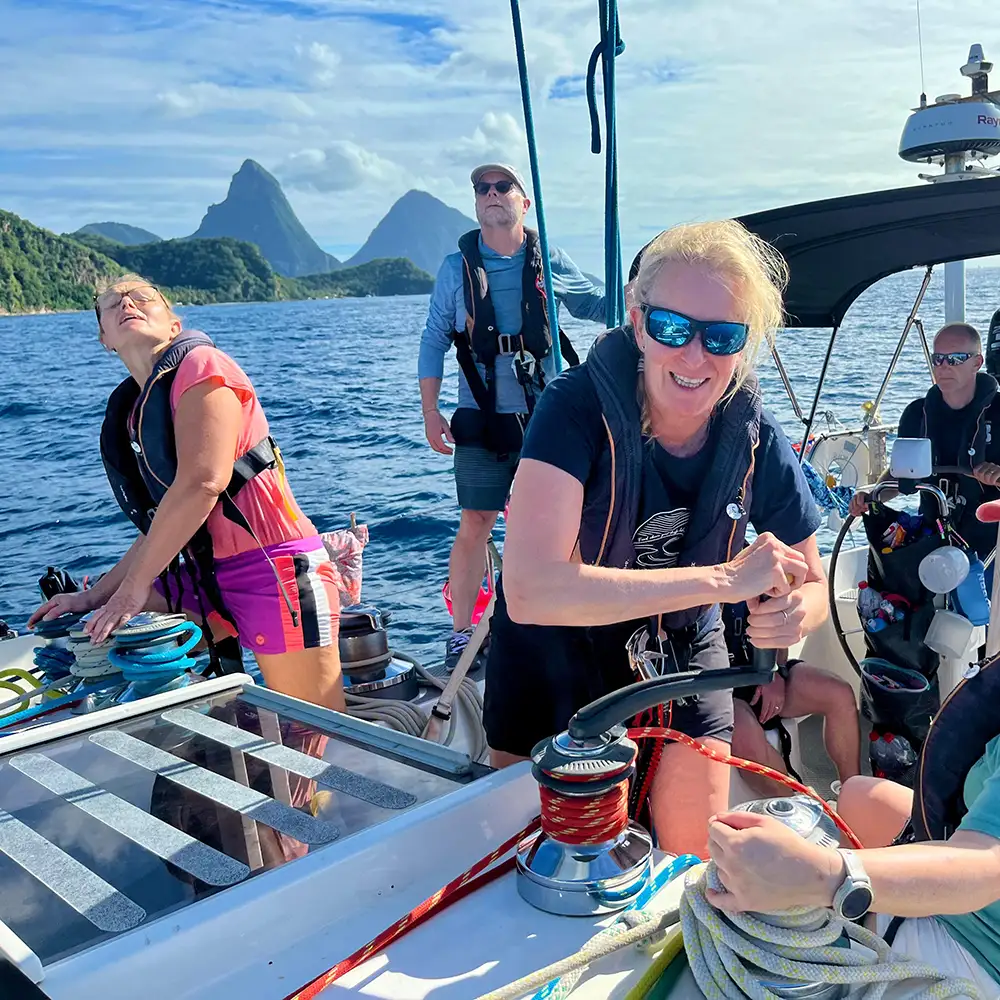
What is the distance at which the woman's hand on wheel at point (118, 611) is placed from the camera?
2.53m

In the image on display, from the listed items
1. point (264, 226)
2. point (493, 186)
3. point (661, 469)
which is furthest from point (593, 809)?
point (264, 226)

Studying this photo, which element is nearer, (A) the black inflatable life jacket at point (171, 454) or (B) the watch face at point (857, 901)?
(B) the watch face at point (857, 901)

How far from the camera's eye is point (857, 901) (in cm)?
110

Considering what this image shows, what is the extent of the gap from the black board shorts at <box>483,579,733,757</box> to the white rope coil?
2.48ft

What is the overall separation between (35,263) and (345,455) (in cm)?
8042

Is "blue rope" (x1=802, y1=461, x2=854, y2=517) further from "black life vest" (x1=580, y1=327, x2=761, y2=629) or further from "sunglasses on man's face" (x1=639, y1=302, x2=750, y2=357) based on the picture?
"sunglasses on man's face" (x1=639, y1=302, x2=750, y2=357)

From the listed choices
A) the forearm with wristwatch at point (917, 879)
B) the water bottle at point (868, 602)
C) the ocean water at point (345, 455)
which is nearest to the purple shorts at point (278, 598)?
the water bottle at point (868, 602)

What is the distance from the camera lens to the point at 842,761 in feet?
9.23

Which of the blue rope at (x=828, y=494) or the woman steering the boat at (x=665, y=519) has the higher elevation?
the woman steering the boat at (x=665, y=519)

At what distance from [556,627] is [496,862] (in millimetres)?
551

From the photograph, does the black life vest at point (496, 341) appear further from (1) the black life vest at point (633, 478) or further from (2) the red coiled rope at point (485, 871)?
(2) the red coiled rope at point (485, 871)

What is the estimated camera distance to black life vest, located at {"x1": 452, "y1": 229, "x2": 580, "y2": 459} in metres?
4.22

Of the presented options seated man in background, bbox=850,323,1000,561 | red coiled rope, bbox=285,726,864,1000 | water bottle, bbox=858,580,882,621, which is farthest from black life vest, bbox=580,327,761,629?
seated man in background, bbox=850,323,1000,561

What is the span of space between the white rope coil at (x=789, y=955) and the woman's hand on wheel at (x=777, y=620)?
21.5 inches
